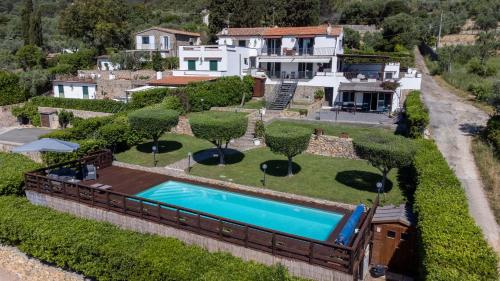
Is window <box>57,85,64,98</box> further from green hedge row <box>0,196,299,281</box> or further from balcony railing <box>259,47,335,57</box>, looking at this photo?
green hedge row <box>0,196,299,281</box>

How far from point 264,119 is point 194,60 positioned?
15.2 m

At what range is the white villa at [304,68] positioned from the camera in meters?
36.0

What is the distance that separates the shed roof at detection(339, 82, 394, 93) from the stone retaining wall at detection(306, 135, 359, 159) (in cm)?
1152

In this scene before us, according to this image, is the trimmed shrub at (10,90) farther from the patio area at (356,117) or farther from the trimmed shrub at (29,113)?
the patio area at (356,117)

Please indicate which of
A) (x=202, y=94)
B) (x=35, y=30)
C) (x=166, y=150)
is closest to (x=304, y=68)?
(x=202, y=94)

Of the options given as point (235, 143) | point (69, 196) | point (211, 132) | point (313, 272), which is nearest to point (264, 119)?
point (235, 143)

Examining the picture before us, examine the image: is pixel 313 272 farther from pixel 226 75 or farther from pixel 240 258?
pixel 226 75

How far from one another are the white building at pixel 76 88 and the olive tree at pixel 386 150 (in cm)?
3667

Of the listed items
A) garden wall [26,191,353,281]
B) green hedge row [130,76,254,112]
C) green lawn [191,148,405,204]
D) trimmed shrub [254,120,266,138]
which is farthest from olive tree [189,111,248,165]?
green hedge row [130,76,254,112]

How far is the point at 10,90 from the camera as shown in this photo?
45500mm

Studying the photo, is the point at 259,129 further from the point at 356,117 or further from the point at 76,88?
the point at 76,88

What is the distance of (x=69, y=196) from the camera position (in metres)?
16.7

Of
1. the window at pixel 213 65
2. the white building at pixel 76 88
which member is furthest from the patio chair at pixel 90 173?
the white building at pixel 76 88

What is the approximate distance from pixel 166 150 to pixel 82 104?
722 inches
